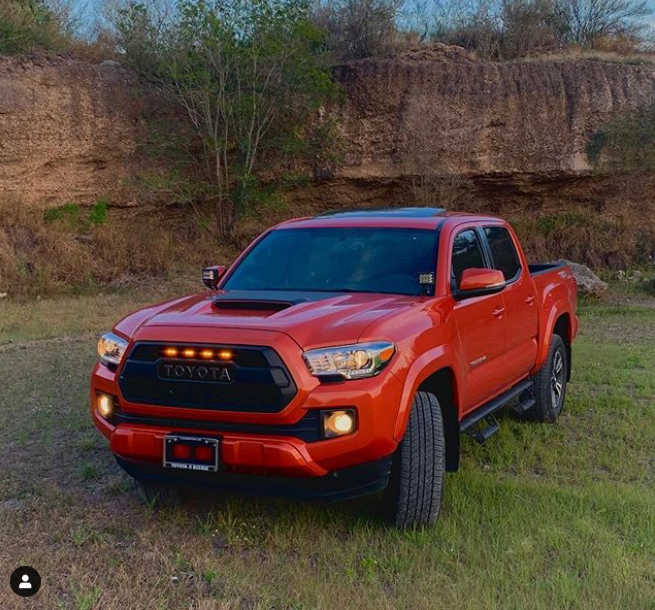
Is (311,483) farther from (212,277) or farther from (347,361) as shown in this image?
(212,277)

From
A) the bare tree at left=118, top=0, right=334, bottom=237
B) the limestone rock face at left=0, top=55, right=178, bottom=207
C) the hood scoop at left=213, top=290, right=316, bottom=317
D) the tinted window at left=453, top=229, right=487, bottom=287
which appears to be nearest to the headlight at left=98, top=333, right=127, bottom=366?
the hood scoop at left=213, top=290, right=316, bottom=317

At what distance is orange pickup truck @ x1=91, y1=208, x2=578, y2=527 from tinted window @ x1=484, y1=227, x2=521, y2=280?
36.4 inches

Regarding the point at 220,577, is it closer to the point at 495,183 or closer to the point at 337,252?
the point at 337,252

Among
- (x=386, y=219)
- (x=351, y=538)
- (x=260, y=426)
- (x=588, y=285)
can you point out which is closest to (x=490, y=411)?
(x=386, y=219)

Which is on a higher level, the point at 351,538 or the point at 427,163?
the point at 427,163

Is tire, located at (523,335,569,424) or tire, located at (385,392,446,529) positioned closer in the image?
tire, located at (385,392,446,529)

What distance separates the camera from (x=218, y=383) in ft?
13.0

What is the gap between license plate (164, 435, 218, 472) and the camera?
→ 3.94 meters

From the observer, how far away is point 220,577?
148 inches

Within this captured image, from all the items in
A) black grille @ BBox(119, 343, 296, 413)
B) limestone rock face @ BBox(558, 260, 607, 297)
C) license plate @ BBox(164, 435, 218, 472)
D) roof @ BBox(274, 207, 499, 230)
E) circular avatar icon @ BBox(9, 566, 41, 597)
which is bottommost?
limestone rock face @ BBox(558, 260, 607, 297)

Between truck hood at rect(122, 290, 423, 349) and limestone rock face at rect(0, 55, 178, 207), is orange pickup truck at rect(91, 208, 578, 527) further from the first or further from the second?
limestone rock face at rect(0, 55, 178, 207)

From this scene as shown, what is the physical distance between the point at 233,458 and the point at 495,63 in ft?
63.5

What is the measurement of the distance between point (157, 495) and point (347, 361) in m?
1.59

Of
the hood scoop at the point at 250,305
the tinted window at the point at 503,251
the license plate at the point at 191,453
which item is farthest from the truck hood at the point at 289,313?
the tinted window at the point at 503,251
